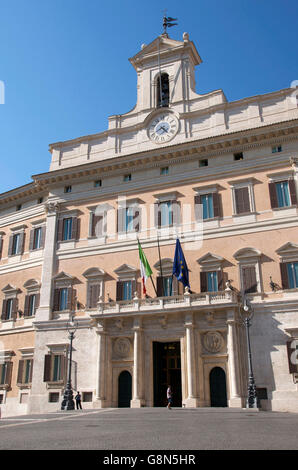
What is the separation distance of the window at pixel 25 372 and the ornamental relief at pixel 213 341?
12820mm

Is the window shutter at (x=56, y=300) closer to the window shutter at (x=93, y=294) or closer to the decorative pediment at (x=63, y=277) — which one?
the decorative pediment at (x=63, y=277)

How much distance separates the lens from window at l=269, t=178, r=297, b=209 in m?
27.1

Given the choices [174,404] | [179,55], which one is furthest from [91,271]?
[179,55]

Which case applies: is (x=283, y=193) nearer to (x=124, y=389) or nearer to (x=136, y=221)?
(x=136, y=221)

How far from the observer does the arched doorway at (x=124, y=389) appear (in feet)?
89.1

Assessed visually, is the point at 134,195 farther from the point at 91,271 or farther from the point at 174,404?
the point at 174,404

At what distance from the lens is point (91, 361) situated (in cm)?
2859

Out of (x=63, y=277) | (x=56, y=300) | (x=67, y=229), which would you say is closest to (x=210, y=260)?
(x=63, y=277)

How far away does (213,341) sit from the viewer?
25.9m

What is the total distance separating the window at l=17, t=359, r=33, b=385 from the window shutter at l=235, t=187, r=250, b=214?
17.6 meters

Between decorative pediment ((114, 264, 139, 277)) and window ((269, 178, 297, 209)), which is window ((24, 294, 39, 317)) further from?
window ((269, 178, 297, 209))

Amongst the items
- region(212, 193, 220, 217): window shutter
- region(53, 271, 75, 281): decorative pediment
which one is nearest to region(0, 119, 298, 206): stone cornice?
region(212, 193, 220, 217): window shutter

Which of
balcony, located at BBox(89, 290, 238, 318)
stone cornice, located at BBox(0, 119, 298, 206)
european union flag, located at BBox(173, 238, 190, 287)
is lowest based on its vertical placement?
balcony, located at BBox(89, 290, 238, 318)

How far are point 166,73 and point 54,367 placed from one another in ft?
76.1
